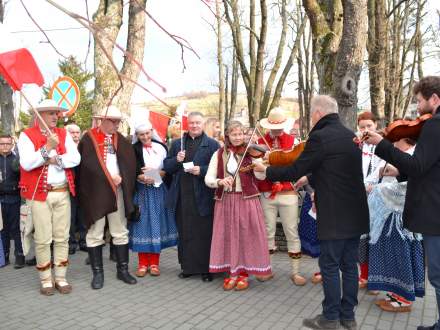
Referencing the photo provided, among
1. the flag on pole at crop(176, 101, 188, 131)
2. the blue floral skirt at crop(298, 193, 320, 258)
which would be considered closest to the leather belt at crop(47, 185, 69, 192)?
the flag on pole at crop(176, 101, 188, 131)

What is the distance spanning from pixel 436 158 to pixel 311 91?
17.8 metres

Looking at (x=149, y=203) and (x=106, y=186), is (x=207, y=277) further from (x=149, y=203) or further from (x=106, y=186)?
(x=106, y=186)

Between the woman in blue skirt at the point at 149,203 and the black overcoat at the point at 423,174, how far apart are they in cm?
302

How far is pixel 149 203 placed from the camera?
553 centimetres

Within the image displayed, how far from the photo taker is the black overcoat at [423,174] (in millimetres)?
3061

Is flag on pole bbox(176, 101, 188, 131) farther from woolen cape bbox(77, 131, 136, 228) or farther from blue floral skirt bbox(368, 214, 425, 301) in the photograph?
blue floral skirt bbox(368, 214, 425, 301)

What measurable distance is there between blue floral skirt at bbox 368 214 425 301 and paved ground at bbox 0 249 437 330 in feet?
0.81

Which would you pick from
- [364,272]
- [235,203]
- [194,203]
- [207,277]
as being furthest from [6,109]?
[364,272]

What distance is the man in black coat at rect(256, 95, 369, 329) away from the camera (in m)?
3.58

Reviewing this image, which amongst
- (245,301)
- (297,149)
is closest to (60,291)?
(245,301)

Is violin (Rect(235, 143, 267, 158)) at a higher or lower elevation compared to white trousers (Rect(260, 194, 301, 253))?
higher

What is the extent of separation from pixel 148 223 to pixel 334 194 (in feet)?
8.82

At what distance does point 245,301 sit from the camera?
4.65m

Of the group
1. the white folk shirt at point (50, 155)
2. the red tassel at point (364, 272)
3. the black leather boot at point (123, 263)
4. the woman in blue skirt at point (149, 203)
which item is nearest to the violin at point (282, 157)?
the red tassel at point (364, 272)
